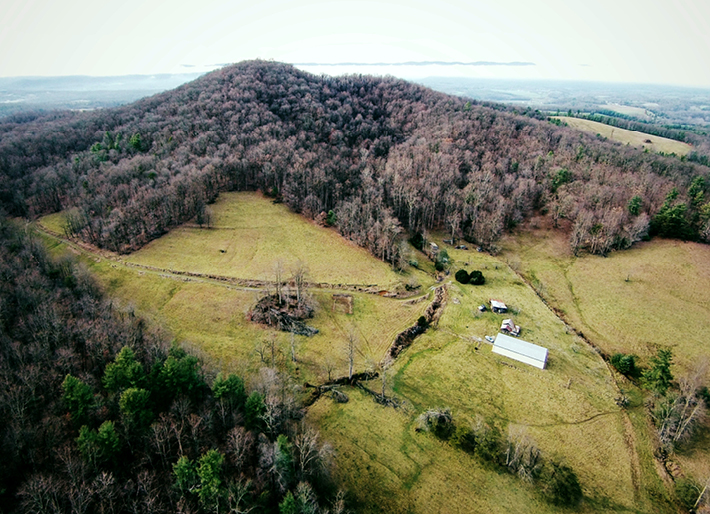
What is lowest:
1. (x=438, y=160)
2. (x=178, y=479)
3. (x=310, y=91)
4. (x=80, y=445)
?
(x=178, y=479)

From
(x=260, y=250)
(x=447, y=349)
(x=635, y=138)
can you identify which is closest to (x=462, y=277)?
(x=447, y=349)

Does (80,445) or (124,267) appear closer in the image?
(80,445)

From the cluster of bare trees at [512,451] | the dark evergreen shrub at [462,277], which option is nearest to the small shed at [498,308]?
the dark evergreen shrub at [462,277]

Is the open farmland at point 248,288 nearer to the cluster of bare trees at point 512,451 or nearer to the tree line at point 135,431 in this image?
the tree line at point 135,431

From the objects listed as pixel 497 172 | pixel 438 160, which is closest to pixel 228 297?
pixel 438 160

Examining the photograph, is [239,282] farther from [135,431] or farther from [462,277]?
[462,277]

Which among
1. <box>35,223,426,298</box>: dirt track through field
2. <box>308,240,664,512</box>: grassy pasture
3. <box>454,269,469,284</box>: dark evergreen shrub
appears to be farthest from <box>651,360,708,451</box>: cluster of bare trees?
<box>35,223,426,298</box>: dirt track through field

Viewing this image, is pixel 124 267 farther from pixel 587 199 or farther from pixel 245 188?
pixel 587 199
